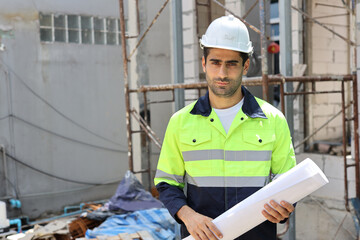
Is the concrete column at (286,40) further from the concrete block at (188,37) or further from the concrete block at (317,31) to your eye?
the concrete block at (188,37)

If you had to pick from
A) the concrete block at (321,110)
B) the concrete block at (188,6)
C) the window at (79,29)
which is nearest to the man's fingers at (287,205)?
the concrete block at (321,110)

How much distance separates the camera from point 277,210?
6.37 ft

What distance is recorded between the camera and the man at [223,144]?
213 centimetres

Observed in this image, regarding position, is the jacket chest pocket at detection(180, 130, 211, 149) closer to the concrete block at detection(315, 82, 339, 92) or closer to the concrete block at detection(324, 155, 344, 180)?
the concrete block at detection(324, 155, 344, 180)

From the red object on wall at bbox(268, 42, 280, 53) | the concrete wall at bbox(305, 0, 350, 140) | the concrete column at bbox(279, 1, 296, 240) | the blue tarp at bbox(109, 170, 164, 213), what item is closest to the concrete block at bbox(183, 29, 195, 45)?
the red object on wall at bbox(268, 42, 280, 53)

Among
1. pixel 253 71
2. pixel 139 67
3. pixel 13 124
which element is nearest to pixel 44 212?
pixel 13 124

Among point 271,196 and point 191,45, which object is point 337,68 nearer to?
point 191,45

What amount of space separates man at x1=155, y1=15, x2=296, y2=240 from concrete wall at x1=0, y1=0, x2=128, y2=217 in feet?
22.1

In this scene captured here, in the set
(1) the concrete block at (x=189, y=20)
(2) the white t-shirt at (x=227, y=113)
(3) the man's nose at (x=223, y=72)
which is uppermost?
(1) the concrete block at (x=189, y=20)

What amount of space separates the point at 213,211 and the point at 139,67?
6.35 meters

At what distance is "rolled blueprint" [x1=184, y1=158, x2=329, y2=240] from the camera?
1.91m

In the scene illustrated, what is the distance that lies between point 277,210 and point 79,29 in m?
7.74

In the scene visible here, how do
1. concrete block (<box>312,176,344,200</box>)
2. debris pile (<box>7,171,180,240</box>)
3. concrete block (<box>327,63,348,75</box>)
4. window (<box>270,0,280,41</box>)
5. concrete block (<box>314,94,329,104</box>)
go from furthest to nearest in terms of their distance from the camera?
window (<box>270,0,280,41</box>), concrete block (<box>327,63,348,75</box>), concrete block (<box>314,94,329,104</box>), concrete block (<box>312,176,344,200</box>), debris pile (<box>7,171,180,240</box>)

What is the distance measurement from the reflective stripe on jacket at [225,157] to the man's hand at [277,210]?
0.19 meters
